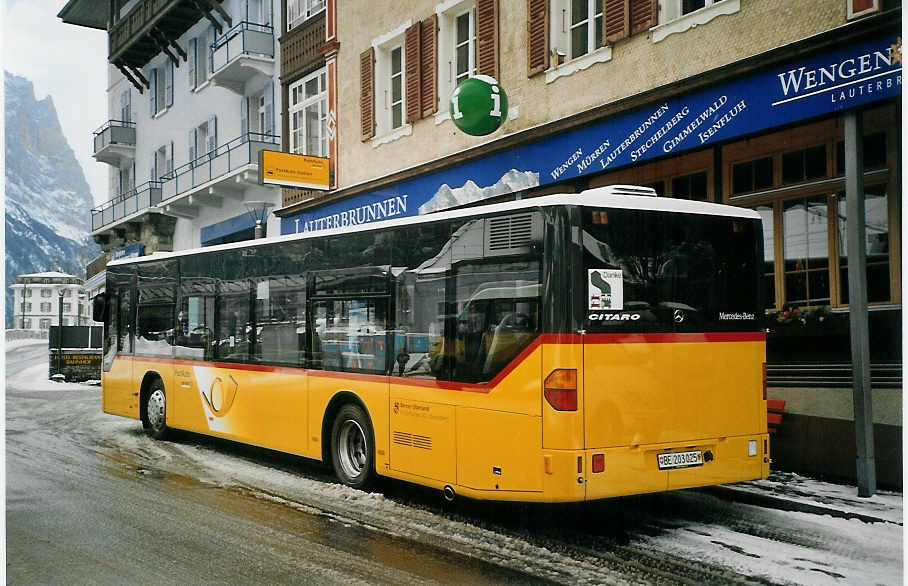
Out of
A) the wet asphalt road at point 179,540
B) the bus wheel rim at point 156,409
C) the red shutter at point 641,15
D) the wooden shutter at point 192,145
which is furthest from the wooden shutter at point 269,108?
the wet asphalt road at point 179,540

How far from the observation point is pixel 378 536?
719 centimetres

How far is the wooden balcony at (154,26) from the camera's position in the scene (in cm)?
2691

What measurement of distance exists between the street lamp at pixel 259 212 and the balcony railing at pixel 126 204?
627 centimetres

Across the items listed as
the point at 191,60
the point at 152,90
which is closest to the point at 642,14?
the point at 191,60

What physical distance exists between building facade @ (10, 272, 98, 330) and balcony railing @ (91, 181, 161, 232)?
653 centimetres

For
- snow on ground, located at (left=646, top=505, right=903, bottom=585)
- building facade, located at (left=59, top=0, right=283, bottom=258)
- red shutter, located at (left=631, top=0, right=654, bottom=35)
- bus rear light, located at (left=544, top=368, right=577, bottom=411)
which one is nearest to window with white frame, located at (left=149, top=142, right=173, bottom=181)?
building facade, located at (left=59, top=0, right=283, bottom=258)

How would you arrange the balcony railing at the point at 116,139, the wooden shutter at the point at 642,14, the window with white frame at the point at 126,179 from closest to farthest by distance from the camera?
1. the wooden shutter at the point at 642,14
2. the balcony railing at the point at 116,139
3. the window with white frame at the point at 126,179

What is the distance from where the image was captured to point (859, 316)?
29.0 ft

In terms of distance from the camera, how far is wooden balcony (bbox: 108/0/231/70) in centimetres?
2691

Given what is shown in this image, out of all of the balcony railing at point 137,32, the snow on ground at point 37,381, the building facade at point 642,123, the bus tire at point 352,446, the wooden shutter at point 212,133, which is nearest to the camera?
the bus tire at point 352,446

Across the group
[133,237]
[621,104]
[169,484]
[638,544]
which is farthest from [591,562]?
[133,237]

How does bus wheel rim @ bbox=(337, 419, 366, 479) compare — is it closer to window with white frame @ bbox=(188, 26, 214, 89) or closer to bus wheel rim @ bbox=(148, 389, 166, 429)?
bus wheel rim @ bbox=(148, 389, 166, 429)

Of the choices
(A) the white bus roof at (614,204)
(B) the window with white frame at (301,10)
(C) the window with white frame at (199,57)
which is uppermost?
(C) the window with white frame at (199,57)

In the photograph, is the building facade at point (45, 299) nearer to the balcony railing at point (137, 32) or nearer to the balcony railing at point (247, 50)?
the balcony railing at point (247, 50)
